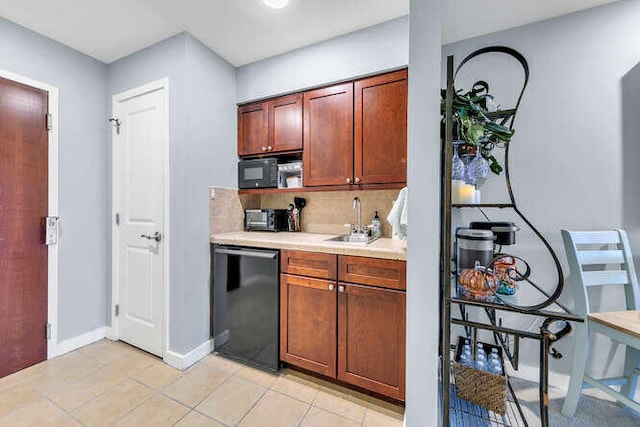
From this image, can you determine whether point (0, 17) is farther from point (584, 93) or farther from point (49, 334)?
point (584, 93)

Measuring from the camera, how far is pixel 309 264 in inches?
71.2

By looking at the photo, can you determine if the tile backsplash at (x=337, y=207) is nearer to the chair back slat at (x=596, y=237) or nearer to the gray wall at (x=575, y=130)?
the gray wall at (x=575, y=130)

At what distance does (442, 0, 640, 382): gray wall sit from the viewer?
164 cm

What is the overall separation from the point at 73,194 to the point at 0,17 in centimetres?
126

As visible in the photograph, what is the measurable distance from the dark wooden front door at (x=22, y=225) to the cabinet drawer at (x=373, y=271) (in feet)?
7.60

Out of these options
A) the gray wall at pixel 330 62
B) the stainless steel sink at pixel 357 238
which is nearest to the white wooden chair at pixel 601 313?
the stainless steel sink at pixel 357 238

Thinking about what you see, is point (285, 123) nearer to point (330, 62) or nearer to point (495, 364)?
point (330, 62)

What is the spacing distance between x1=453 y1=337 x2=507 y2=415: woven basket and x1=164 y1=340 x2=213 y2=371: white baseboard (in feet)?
6.00

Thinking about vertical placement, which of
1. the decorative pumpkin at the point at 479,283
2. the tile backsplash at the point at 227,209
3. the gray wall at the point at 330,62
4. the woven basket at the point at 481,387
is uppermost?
the gray wall at the point at 330,62

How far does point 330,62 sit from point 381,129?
693mm

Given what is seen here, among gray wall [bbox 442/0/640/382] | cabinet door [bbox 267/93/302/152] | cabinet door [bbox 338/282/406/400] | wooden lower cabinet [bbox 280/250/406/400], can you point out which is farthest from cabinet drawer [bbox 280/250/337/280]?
gray wall [bbox 442/0/640/382]

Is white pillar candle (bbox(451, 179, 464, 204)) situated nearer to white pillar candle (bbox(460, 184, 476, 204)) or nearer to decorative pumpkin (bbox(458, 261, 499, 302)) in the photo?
white pillar candle (bbox(460, 184, 476, 204))

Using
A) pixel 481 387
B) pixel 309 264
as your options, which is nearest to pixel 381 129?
pixel 309 264

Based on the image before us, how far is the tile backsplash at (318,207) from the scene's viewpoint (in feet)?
7.41
